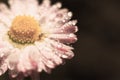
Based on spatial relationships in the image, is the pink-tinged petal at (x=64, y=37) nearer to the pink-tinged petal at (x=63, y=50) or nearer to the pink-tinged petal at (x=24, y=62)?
the pink-tinged petal at (x=63, y=50)

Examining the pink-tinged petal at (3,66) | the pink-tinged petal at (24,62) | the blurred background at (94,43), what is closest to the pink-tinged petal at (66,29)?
the pink-tinged petal at (24,62)

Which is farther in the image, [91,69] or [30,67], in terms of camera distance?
[91,69]

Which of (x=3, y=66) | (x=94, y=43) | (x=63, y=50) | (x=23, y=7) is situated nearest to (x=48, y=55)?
(x=63, y=50)

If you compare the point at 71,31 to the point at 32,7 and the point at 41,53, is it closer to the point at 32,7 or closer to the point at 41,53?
the point at 41,53

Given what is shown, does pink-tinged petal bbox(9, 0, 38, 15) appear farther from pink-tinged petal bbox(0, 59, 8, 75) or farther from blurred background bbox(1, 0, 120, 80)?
blurred background bbox(1, 0, 120, 80)

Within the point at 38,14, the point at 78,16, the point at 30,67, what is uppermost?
the point at 78,16

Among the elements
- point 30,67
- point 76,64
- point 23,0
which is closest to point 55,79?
point 76,64

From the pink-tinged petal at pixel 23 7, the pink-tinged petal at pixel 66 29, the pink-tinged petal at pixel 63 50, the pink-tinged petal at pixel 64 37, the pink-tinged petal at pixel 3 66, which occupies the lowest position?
the pink-tinged petal at pixel 3 66
